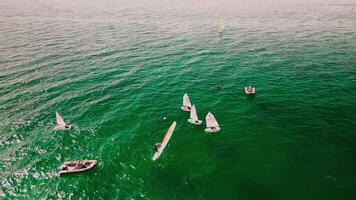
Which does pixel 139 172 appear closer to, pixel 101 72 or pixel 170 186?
pixel 170 186

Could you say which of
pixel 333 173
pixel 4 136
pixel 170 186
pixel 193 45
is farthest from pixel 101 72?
pixel 333 173

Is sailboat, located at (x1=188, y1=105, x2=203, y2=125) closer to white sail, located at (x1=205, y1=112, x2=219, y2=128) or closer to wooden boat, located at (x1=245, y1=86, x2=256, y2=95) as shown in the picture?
white sail, located at (x1=205, y1=112, x2=219, y2=128)

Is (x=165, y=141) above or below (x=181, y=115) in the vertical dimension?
above

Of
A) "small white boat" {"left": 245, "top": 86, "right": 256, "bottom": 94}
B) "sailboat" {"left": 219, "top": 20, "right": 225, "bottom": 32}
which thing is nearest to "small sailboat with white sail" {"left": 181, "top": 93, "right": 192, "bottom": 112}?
"small white boat" {"left": 245, "top": 86, "right": 256, "bottom": 94}

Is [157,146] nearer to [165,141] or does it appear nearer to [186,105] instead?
[165,141]

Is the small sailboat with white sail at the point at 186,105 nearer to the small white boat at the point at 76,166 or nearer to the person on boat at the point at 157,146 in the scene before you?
the person on boat at the point at 157,146

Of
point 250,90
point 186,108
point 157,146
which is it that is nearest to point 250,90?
point 250,90
